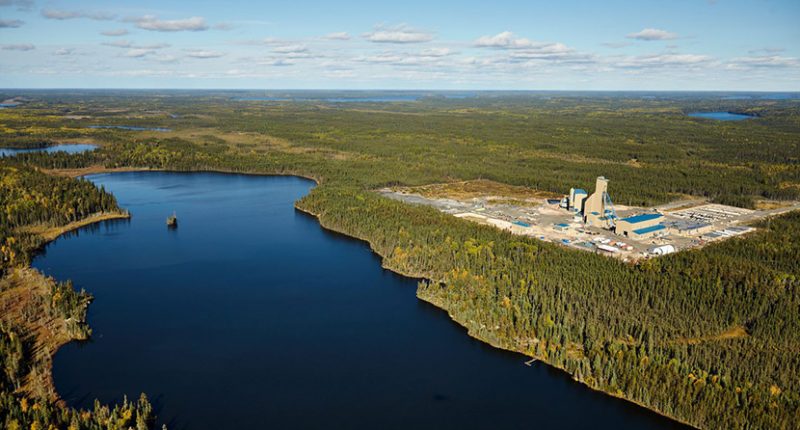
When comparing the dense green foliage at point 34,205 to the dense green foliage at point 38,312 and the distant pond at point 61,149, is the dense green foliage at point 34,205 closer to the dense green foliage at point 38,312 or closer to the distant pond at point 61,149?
the dense green foliage at point 38,312

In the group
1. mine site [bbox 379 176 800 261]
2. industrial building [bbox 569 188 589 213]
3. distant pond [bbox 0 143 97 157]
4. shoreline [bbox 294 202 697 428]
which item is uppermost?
distant pond [bbox 0 143 97 157]

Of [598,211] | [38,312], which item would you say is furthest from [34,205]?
[598,211]

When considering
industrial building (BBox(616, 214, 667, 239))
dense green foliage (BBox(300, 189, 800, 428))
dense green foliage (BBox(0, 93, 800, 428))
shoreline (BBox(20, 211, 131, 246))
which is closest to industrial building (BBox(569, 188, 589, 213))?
industrial building (BBox(616, 214, 667, 239))

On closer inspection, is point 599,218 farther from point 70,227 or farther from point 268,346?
point 70,227

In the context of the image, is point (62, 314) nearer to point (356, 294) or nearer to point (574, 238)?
point (356, 294)

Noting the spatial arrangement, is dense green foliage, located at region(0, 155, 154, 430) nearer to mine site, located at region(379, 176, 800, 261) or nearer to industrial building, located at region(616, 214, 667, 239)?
mine site, located at region(379, 176, 800, 261)

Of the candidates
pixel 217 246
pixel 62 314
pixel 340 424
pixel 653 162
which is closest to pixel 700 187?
pixel 653 162
